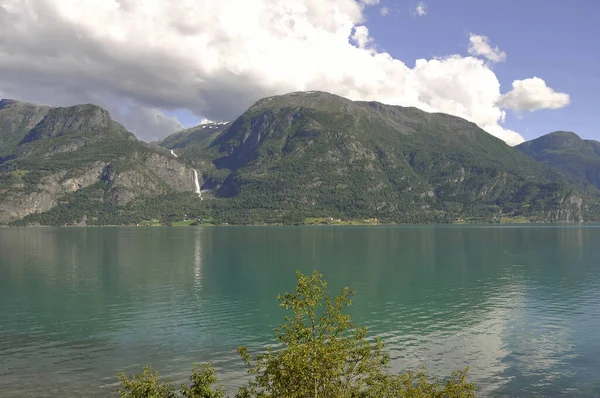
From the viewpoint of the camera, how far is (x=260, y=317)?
77375 mm

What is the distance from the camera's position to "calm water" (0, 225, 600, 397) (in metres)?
51.1

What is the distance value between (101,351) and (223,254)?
123916mm

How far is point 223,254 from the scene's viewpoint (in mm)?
181875

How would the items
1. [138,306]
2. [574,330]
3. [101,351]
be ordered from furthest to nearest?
[138,306], [574,330], [101,351]

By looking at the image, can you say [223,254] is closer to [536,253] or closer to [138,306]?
[138,306]

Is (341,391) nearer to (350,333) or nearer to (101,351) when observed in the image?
(350,333)

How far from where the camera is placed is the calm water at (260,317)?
51062 mm

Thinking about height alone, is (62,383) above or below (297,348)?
below

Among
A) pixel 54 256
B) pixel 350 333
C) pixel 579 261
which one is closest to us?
pixel 350 333

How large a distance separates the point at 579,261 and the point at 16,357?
16154 centimetres

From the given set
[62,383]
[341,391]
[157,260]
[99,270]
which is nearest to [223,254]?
[157,260]

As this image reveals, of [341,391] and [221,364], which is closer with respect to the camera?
[341,391]

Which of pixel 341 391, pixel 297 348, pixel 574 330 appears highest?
pixel 297 348

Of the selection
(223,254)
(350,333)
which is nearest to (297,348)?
(350,333)
